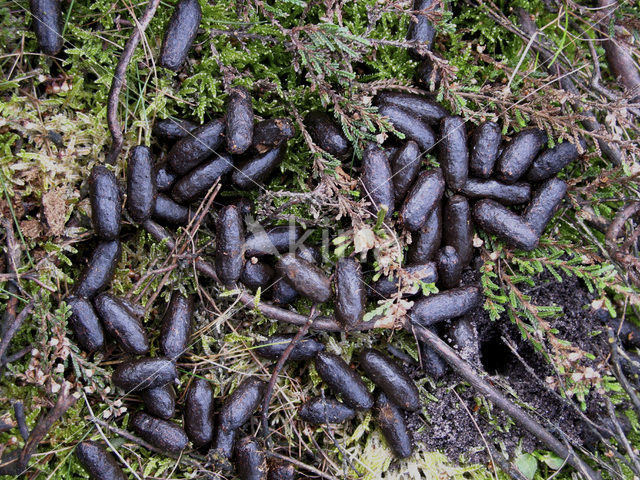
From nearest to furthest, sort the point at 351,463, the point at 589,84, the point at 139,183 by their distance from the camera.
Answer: the point at 139,183
the point at 351,463
the point at 589,84

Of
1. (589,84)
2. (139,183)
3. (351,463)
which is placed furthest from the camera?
(589,84)

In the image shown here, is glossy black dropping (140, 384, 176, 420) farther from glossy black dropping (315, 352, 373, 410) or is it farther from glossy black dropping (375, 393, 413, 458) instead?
glossy black dropping (375, 393, 413, 458)

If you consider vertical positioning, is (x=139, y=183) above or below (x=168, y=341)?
above

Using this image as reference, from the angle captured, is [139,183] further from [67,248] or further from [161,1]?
[161,1]

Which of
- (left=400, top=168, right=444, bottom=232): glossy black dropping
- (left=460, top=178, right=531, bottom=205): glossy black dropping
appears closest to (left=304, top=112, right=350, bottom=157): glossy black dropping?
(left=400, top=168, right=444, bottom=232): glossy black dropping

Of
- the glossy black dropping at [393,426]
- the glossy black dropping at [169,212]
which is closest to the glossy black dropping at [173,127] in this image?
the glossy black dropping at [169,212]

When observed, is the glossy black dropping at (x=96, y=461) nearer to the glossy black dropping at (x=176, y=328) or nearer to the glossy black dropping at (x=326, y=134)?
the glossy black dropping at (x=176, y=328)

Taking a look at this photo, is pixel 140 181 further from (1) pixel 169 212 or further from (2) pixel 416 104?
(2) pixel 416 104

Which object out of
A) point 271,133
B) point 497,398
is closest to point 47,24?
point 271,133

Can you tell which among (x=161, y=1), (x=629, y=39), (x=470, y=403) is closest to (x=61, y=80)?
(x=161, y=1)

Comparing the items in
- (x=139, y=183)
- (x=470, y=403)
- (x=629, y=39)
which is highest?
(x=629, y=39)
